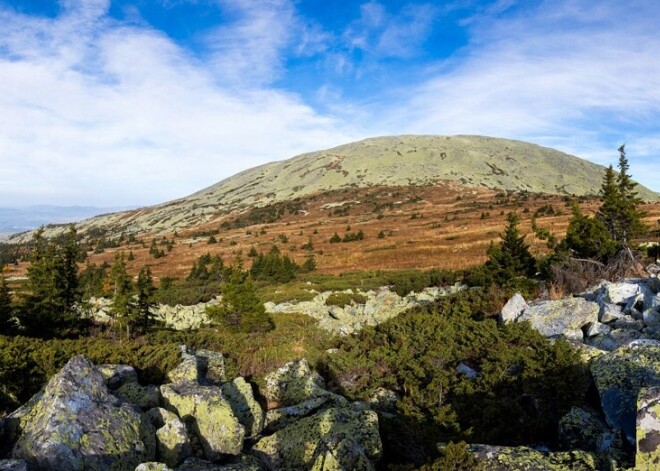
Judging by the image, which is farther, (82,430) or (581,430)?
(581,430)

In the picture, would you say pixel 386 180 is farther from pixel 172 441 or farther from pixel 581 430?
pixel 172 441

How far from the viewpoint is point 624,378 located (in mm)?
8195

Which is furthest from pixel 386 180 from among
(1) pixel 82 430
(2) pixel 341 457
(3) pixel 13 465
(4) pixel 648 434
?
(3) pixel 13 465

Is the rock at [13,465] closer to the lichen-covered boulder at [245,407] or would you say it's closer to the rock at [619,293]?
the lichen-covered boulder at [245,407]

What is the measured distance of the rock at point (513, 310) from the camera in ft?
51.5

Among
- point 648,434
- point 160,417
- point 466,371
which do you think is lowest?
point 466,371

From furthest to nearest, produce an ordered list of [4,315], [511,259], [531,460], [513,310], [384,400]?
[511,259]
[4,315]
[513,310]
[384,400]
[531,460]

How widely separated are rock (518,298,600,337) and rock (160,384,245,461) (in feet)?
33.0

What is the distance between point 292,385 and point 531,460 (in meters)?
6.55

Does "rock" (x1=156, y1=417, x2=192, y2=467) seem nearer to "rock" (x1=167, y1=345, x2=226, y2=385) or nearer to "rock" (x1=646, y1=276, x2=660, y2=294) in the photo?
"rock" (x1=167, y1=345, x2=226, y2=385)

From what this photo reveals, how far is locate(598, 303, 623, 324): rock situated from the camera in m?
14.3

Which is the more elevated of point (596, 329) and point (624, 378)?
point (624, 378)

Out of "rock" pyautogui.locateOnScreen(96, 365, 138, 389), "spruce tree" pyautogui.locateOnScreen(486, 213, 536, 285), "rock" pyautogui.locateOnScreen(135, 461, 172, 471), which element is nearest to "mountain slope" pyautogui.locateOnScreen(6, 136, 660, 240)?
"spruce tree" pyautogui.locateOnScreen(486, 213, 536, 285)

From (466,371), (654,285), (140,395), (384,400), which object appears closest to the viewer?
(140,395)
